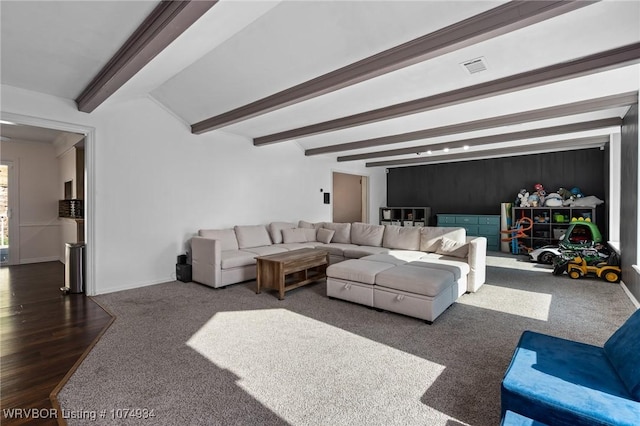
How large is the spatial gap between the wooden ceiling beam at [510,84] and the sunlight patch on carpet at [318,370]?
9.26 ft

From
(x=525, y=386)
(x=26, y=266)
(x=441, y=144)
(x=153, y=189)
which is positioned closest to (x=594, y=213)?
(x=441, y=144)

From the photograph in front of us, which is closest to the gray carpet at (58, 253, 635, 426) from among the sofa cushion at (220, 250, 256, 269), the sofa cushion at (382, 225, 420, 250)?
the sofa cushion at (220, 250, 256, 269)

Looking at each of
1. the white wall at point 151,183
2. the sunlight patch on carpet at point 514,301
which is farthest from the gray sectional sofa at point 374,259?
the white wall at point 151,183

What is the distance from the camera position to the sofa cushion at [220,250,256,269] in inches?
177

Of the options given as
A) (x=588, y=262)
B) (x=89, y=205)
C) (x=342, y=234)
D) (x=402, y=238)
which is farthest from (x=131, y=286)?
(x=588, y=262)

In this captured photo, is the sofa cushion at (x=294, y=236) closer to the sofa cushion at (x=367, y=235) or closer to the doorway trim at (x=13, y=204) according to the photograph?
the sofa cushion at (x=367, y=235)

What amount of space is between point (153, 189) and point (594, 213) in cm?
861

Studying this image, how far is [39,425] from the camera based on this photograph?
1.72 meters

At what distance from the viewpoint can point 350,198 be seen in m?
9.79

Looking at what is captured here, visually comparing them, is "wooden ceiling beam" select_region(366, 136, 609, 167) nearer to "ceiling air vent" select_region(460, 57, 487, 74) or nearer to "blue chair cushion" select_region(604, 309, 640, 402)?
"ceiling air vent" select_region(460, 57, 487, 74)

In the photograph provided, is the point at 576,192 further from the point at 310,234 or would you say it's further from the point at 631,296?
the point at 310,234

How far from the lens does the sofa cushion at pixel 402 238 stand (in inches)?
203

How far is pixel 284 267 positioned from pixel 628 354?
10.5 ft

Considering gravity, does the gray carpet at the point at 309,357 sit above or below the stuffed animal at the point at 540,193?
below
